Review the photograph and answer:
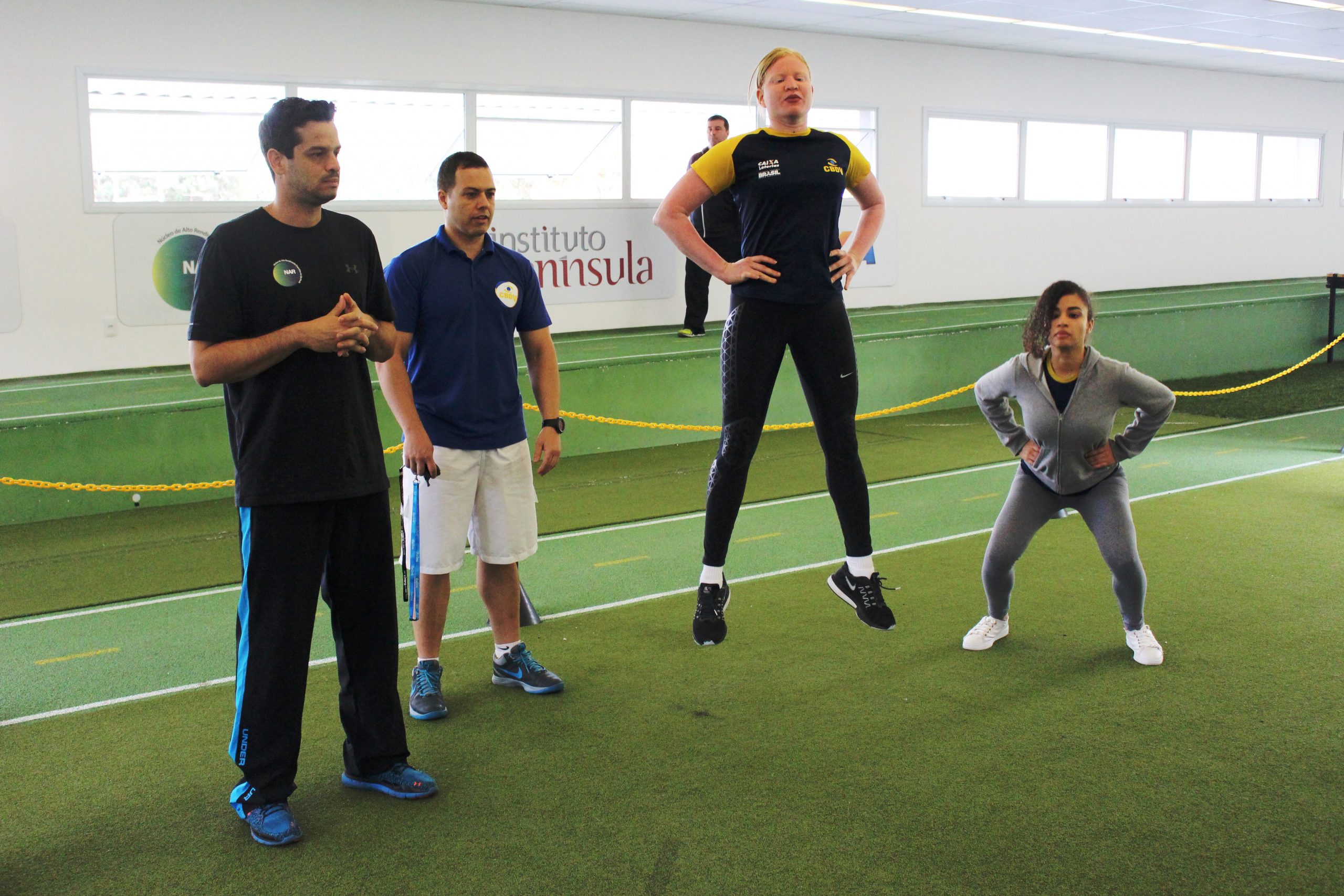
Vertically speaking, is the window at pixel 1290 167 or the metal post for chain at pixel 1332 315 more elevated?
the window at pixel 1290 167

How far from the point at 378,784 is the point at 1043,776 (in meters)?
1.86

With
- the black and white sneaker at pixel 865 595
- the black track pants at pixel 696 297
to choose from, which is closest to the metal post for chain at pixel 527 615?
the black and white sneaker at pixel 865 595

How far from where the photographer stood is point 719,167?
11.5 feet

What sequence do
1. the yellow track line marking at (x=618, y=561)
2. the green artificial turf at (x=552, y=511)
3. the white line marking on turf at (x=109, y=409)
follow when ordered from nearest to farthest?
the green artificial turf at (x=552, y=511), the yellow track line marking at (x=618, y=561), the white line marking on turf at (x=109, y=409)

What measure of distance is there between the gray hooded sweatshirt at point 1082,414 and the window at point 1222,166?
14365 millimetres

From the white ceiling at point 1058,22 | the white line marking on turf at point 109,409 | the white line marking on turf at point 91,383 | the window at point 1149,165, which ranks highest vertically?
the white ceiling at point 1058,22

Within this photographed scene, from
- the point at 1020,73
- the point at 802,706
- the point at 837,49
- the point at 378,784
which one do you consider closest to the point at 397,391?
the point at 378,784

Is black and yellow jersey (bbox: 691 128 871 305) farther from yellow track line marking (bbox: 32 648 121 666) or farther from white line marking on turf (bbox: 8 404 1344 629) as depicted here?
yellow track line marking (bbox: 32 648 121 666)

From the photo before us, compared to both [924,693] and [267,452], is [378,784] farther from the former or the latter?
[924,693]

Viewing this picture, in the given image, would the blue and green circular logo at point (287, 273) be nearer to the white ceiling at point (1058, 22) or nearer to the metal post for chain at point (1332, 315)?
the white ceiling at point (1058, 22)

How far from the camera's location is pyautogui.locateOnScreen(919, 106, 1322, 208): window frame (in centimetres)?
1385

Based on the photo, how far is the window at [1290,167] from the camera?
17938 millimetres

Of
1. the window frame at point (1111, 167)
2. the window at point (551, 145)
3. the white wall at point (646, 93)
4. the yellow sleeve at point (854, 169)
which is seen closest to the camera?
the yellow sleeve at point (854, 169)

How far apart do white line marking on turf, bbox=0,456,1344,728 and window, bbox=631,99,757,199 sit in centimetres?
622
